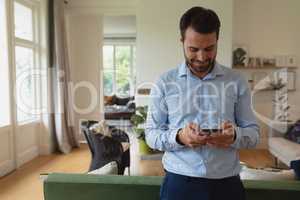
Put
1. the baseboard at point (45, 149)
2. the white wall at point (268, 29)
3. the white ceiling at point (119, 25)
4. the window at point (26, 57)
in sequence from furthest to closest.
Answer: the white ceiling at point (119, 25)
the white wall at point (268, 29)
the baseboard at point (45, 149)
the window at point (26, 57)

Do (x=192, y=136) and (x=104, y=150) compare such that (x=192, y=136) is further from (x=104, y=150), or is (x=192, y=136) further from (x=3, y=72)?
(x=3, y=72)

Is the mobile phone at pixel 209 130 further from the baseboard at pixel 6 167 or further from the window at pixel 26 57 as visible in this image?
the window at pixel 26 57

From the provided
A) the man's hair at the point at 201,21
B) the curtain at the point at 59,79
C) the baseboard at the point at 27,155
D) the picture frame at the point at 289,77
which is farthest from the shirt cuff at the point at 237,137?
the picture frame at the point at 289,77

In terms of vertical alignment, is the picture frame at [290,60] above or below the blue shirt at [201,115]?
above

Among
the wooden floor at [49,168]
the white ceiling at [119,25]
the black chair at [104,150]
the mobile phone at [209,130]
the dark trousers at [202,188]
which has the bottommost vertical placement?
the wooden floor at [49,168]

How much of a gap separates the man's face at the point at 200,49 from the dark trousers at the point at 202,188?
0.36 m

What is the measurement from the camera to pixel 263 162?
4.66 metres

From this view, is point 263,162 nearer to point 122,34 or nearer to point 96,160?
point 96,160

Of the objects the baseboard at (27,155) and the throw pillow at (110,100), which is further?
the throw pillow at (110,100)

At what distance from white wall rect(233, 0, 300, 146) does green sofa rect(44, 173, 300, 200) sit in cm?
413

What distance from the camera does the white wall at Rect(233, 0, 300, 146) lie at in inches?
206

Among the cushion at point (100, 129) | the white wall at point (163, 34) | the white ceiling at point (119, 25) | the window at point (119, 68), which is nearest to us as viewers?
the cushion at point (100, 129)

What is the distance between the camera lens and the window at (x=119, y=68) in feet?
34.3

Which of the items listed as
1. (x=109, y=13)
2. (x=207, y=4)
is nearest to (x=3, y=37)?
(x=109, y=13)
